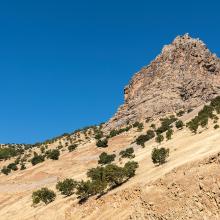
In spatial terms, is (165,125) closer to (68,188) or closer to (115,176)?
(68,188)

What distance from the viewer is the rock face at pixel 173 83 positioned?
98.1m

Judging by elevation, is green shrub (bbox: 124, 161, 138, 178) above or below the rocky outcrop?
above

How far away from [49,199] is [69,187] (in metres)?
A: 2.69

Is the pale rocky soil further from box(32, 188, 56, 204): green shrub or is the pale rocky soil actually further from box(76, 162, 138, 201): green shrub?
box(76, 162, 138, 201): green shrub

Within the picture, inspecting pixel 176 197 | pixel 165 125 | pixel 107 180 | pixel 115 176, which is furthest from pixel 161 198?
pixel 165 125

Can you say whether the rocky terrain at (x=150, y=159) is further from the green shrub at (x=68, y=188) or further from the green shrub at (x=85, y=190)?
the green shrub at (x=68, y=188)

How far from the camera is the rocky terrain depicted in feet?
90.7

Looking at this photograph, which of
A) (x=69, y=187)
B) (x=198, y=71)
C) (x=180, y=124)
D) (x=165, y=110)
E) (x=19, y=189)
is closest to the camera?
(x=69, y=187)

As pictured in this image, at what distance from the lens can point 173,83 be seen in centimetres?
10044

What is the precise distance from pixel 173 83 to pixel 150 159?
5680cm

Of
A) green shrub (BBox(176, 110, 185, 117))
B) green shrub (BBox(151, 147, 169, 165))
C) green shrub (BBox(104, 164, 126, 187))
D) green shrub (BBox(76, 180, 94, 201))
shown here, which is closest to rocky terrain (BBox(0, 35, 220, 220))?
green shrub (BBox(176, 110, 185, 117))

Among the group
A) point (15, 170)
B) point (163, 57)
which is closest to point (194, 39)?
point (163, 57)

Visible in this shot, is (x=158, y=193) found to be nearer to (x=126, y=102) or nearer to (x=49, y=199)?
(x=49, y=199)

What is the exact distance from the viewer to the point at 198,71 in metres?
103
